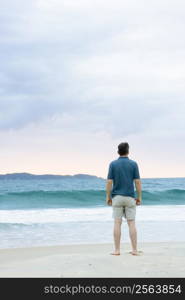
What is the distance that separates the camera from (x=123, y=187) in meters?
7.26

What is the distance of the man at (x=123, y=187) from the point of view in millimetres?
7254

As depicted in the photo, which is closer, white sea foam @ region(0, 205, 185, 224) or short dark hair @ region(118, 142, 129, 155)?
short dark hair @ region(118, 142, 129, 155)

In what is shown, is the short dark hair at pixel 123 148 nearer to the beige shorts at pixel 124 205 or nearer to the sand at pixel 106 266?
the beige shorts at pixel 124 205

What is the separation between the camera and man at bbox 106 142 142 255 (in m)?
7.25

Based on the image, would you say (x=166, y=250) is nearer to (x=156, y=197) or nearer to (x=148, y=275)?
(x=148, y=275)

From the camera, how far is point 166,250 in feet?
26.9

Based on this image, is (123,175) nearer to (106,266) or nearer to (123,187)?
(123,187)

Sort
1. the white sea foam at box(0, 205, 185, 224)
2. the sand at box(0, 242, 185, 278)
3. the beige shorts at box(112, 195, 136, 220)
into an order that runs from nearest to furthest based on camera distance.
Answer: the sand at box(0, 242, 185, 278)
the beige shorts at box(112, 195, 136, 220)
the white sea foam at box(0, 205, 185, 224)

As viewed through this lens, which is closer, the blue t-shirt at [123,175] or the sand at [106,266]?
the sand at [106,266]

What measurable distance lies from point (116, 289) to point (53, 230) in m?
8.07

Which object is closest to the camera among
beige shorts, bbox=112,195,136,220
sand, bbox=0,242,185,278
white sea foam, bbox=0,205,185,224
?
sand, bbox=0,242,185,278

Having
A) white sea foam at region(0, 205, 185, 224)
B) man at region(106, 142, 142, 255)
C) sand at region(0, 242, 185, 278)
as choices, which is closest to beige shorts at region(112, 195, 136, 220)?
man at region(106, 142, 142, 255)

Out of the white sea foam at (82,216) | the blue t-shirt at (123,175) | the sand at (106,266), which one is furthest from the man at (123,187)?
the white sea foam at (82,216)

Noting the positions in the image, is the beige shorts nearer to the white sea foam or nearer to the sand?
the sand
